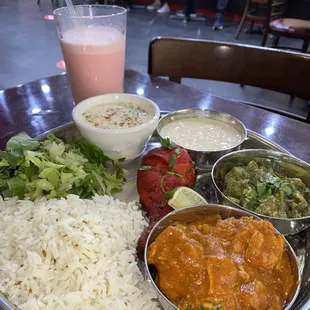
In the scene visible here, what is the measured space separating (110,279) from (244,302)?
1.31ft

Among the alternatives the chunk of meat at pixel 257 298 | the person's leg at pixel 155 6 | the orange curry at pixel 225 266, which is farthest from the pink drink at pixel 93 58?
the person's leg at pixel 155 6

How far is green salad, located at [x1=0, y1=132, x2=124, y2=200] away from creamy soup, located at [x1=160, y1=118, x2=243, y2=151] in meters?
0.36

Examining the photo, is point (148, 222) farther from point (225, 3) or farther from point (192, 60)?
point (225, 3)

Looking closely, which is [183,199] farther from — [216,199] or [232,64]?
[232,64]

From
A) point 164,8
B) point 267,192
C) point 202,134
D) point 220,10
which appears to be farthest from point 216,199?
point 164,8

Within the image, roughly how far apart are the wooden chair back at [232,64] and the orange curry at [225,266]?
150cm

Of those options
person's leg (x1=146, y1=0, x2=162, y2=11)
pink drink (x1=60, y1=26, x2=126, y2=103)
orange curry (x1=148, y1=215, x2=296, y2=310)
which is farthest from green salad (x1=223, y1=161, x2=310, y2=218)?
person's leg (x1=146, y1=0, x2=162, y2=11)

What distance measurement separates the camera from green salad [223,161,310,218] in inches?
49.1

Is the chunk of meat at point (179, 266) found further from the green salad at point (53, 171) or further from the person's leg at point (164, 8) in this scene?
the person's leg at point (164, 8)

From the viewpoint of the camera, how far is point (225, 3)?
8.03 m

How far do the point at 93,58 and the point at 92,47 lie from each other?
2.2 inches

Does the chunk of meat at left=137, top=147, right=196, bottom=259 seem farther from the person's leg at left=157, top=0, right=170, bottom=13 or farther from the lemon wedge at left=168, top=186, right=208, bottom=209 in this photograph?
the person's leg at left=157, top=0, right=170, bottom=13

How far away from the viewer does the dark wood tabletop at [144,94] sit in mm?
1781

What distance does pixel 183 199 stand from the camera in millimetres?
1271
